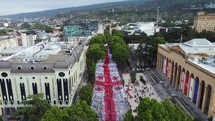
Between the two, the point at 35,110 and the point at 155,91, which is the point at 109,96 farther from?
the point at 35,110

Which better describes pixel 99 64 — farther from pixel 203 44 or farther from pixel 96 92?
pixel 203 44

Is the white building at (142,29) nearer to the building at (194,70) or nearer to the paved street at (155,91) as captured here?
the paved street at (155,91)

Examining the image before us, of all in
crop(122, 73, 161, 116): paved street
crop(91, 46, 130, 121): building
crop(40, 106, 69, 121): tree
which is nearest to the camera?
crop(40, 106, 69, 121): tree

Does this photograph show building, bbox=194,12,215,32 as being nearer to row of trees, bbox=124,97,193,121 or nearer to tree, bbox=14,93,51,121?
row of trees, bbox=124,97,193,121

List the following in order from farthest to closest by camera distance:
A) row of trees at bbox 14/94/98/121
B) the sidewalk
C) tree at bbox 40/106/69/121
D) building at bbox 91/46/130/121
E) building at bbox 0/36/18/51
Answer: building at bbox 0/36/18/51 < building at bbox 91/46/130/121 < the sidewalk < row of trees at bbox 14/94/98/121 < tree at bbox 40/106/69/121

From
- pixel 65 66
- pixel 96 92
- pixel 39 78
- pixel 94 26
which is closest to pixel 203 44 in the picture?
pixel 96 92

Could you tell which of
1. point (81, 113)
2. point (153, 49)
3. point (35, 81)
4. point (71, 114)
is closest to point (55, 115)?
point (71, 114)

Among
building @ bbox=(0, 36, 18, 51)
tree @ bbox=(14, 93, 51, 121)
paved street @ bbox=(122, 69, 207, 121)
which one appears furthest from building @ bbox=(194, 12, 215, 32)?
tree @ bbox=(14, 93, 51, 121)
